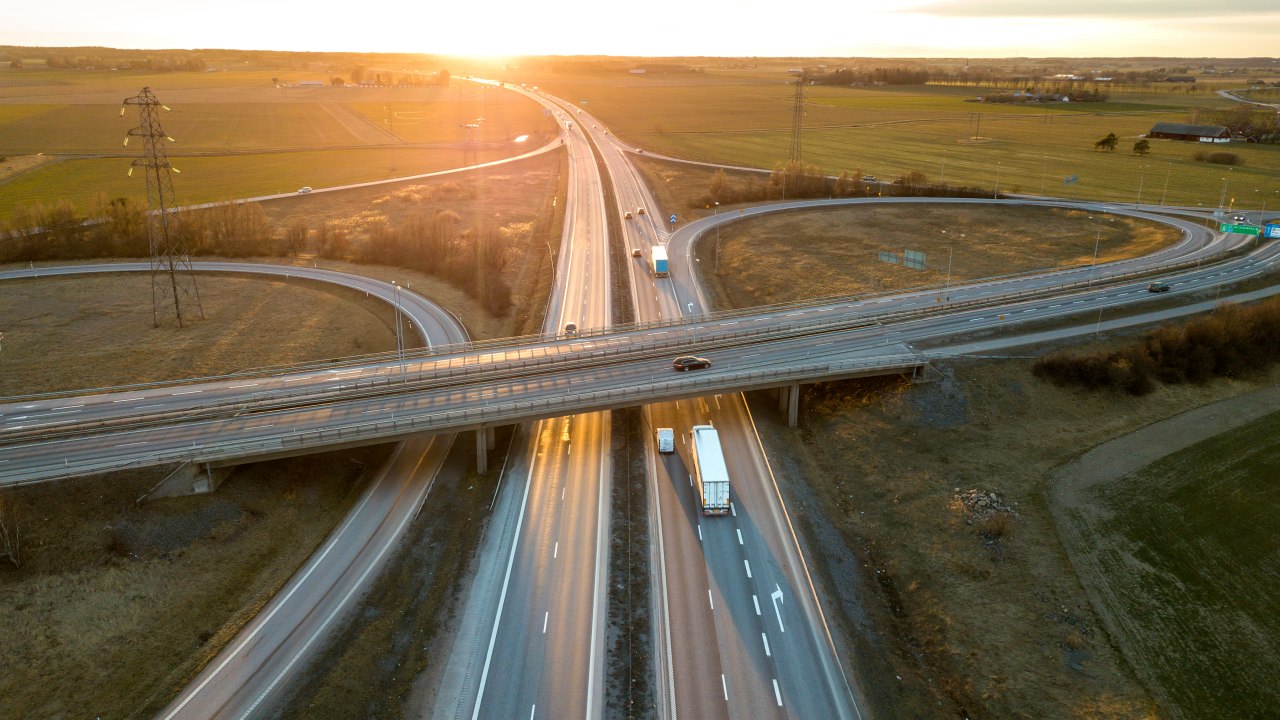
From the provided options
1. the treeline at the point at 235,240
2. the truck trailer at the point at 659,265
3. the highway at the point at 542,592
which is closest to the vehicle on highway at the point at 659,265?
the truck trailer at the point at 659,265

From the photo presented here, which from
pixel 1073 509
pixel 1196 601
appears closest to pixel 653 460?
pixel 1073 509

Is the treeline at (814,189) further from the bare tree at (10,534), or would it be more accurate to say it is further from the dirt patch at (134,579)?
the bare tree at (10,534)

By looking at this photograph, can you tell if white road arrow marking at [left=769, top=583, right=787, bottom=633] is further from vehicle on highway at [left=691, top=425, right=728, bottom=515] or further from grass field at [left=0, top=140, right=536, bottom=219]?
grass field at [left=0, top=140, right=536, bottom=219]

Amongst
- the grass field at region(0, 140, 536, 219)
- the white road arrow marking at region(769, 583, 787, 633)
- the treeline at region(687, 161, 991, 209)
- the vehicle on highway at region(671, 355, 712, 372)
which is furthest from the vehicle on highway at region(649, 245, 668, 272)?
the grass field at region(0, 140, 536, 219)

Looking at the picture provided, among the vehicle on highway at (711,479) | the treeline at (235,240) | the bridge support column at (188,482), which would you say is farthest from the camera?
the treeline at (235,240)

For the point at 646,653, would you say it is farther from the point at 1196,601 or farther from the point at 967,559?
the point at 1196,601

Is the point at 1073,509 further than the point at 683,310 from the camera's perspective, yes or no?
No
